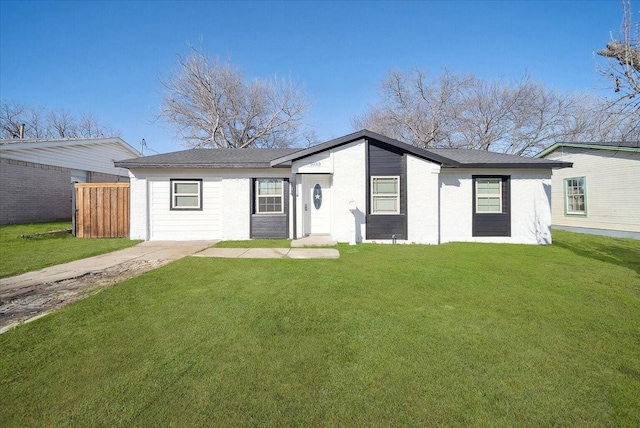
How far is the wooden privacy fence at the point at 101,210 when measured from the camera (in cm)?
1031

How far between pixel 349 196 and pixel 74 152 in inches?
673

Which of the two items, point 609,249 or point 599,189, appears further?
point 599,189

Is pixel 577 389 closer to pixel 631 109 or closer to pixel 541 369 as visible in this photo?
pixel 541 369

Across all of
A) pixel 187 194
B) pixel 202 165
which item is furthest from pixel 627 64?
pixel 187 194

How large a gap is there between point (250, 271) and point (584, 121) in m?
30.3

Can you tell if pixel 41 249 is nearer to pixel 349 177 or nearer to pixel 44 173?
pixel 44 173

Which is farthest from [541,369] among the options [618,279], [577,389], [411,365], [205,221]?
[205,221]

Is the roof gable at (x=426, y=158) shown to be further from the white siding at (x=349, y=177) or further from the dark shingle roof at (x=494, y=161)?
the white siding at (x=349, y=177)

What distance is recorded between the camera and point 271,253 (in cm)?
752

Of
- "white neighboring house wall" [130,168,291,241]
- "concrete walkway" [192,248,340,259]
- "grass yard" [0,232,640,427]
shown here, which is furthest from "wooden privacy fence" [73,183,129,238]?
"grass yard" [0,232,640,427]

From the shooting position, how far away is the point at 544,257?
292 inches

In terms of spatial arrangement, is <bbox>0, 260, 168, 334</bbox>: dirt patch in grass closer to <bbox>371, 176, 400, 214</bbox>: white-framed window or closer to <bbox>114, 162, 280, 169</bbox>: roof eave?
<bbox>114, 162, 280, 169</bbox>: roof eave

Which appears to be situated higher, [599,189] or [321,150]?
[321,150]

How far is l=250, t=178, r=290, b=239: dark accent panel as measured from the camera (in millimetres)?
9961
